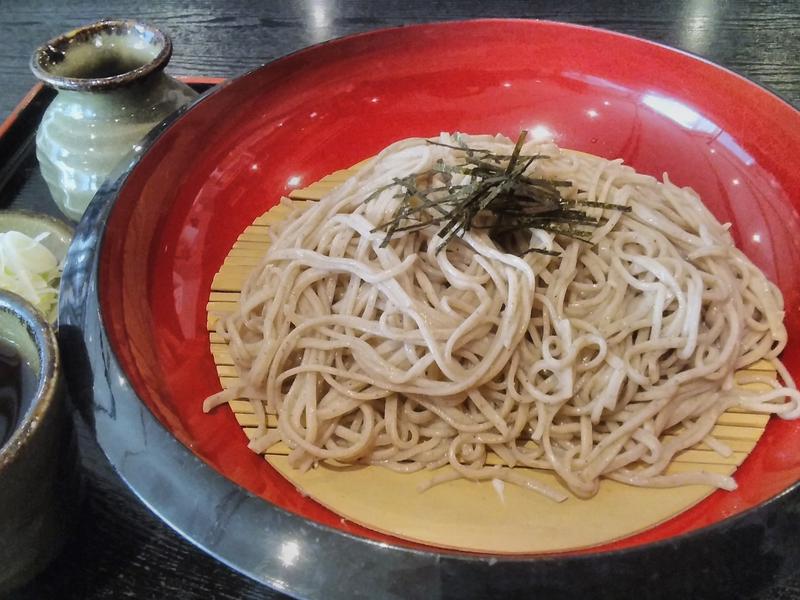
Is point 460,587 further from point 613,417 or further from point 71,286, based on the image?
point 71,286

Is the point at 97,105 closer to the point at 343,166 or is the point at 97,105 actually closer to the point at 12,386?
the point at 343,166

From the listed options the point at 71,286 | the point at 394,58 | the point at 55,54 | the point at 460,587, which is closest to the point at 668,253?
the point at 460,587

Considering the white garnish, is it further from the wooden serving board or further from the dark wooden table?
the wooden serving board

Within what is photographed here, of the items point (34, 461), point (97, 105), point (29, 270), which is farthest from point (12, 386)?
point (97, 105)

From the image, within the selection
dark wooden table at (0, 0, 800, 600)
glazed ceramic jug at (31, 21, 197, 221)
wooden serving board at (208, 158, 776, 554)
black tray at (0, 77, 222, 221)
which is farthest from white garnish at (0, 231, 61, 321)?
wooden serving board at (208, 158, 776, 554)

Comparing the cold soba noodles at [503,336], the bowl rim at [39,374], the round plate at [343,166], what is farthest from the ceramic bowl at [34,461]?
the cold soba noodles at [503,336]
